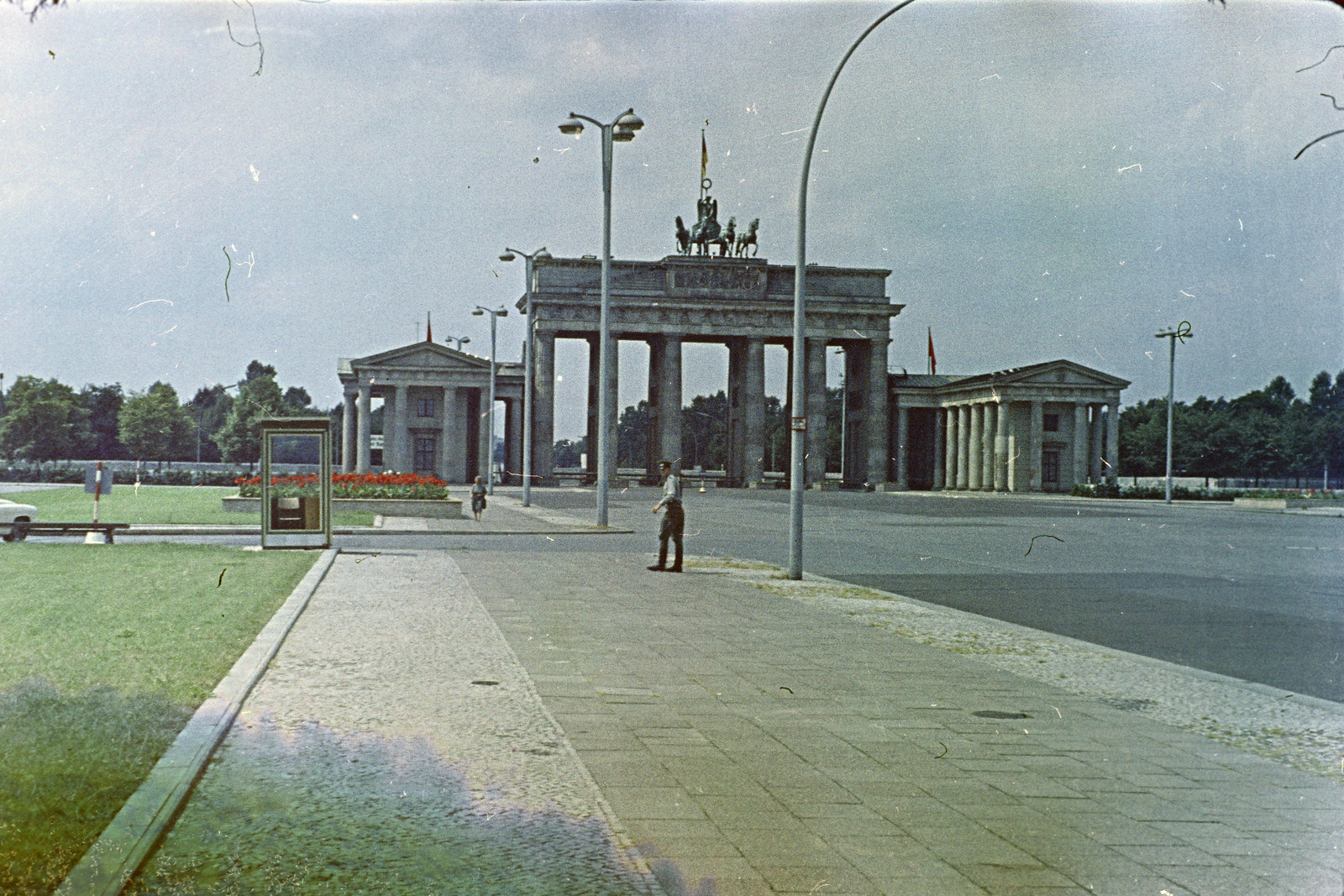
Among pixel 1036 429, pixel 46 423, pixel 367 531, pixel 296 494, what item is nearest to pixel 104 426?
pixel 296 494

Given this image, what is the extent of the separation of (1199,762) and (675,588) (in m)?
10.1

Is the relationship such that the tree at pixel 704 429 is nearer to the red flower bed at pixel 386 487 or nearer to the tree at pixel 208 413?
the red flower bed at pixel 386 487

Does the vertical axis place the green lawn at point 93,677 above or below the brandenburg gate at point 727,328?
below

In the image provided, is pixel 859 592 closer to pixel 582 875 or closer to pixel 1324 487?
pixel 582 875

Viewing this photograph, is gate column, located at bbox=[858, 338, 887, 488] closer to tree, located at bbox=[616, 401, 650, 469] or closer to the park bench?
tree, located at bbox=[616, 401, 650, 469]

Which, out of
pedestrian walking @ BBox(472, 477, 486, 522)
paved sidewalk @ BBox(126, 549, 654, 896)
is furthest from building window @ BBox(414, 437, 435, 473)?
paved sidewalk @ BBox(126, 549, 654, 896)

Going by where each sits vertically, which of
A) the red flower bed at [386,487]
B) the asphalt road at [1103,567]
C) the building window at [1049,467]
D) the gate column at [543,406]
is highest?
the gate column at [543,406]

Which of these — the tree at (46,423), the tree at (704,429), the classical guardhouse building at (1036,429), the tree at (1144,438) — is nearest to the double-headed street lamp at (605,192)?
the tree at (46,423)

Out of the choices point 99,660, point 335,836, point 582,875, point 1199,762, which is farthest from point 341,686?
point 1199,762

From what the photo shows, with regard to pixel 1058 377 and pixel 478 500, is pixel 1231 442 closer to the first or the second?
pixel 1058 377

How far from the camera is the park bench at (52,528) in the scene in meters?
21.5

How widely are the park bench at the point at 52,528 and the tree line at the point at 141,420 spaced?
3.97 feet

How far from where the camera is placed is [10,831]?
4914mm

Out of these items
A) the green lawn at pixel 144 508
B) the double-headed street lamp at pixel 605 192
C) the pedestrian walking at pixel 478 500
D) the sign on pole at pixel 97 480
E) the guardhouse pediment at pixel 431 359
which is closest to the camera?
the sign on pole at pixel 97 480
